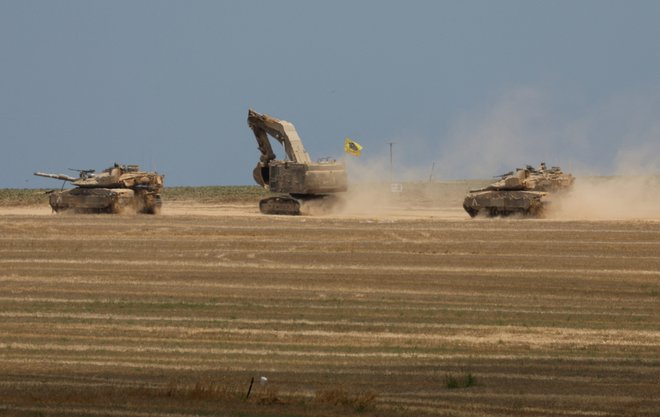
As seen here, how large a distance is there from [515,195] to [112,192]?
16134 mm

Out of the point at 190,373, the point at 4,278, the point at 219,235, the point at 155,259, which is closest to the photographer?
the point at 190,373

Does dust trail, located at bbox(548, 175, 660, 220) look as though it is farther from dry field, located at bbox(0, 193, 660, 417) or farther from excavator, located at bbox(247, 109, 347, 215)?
excavator, located at bbox(247, 109, 347, 215)

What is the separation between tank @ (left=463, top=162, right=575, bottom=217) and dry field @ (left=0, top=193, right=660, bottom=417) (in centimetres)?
409

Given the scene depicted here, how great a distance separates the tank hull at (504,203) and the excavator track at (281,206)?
752 cm

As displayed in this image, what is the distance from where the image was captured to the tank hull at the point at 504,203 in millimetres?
48750

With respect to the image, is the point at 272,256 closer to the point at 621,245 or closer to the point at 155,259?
the point at 155,259

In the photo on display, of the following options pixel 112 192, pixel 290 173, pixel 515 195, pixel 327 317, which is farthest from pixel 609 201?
pixel 327 317

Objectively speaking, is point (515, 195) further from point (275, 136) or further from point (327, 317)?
point (327, 317)

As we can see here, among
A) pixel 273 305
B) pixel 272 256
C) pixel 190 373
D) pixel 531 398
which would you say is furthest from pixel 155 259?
pixel 531 398

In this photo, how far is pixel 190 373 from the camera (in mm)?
19531

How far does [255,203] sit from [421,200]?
9.35 m

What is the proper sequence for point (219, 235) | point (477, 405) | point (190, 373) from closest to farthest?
1. point (477, 405)
2. point (190, 373)
3. point (219, 235)

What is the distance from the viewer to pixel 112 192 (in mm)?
52469

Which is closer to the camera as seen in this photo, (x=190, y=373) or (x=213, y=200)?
(x=190, y=373)
